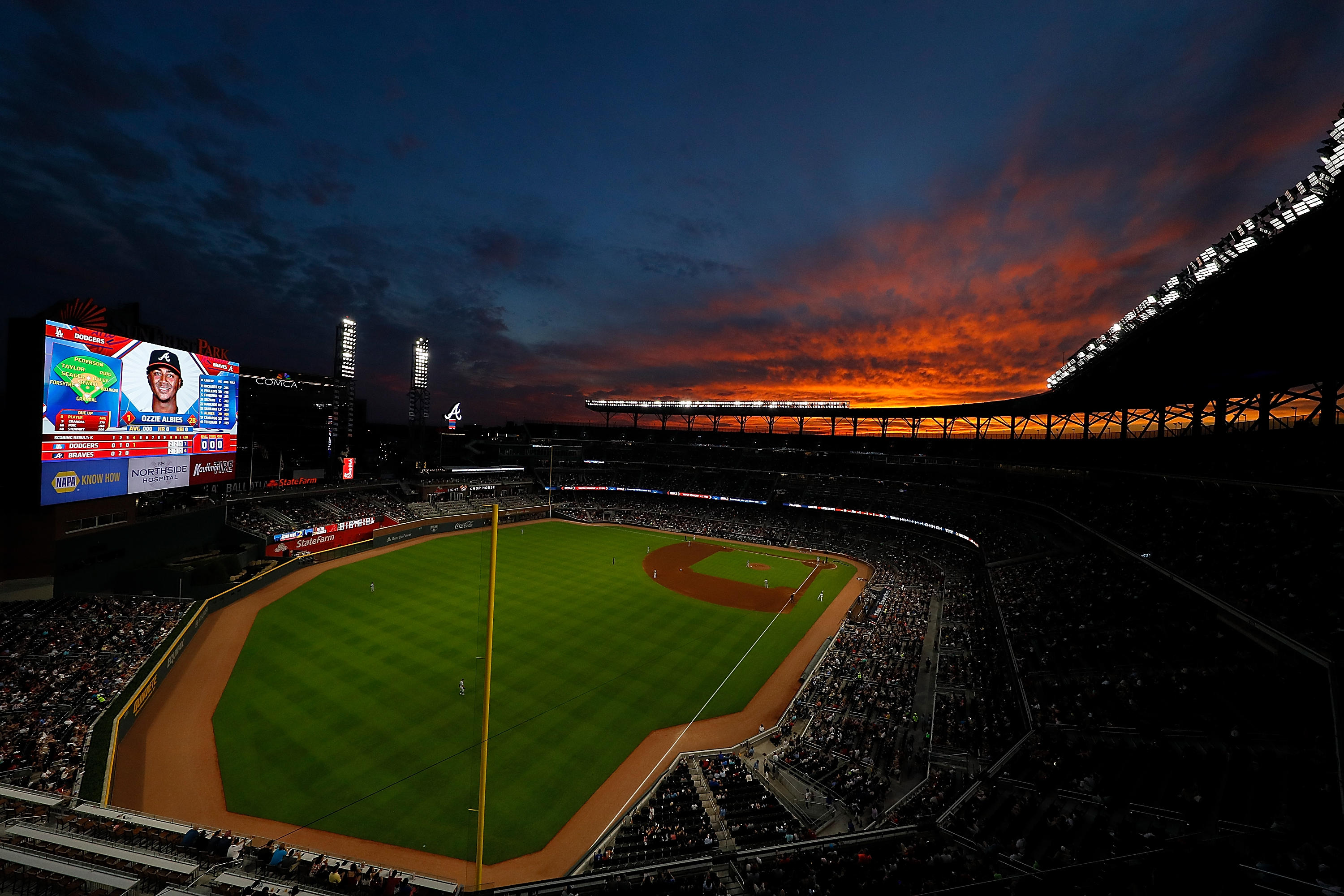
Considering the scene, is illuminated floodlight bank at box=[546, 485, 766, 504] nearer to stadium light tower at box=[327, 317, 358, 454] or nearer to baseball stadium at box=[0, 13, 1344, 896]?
baseball stadium at box=[0, 13, 1344, 896]

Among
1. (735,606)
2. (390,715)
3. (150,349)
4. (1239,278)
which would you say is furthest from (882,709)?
(150,349)

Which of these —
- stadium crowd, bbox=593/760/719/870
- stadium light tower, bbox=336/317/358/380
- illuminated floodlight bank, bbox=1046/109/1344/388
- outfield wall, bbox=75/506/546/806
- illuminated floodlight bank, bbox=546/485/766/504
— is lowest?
stadium crowd, bbox=593/760/719/870

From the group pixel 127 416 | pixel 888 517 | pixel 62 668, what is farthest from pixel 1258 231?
pixel 888 517

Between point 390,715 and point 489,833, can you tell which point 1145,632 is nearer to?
point 489,833

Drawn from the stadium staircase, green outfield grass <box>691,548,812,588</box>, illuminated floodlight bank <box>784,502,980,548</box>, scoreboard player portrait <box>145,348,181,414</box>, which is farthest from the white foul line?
scoreboard player portrait <box>145,348,181,414</box>

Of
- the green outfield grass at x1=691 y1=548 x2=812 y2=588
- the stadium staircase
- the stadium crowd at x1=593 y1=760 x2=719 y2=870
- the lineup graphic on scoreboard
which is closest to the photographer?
the stadium crowd at x1=593 y1=760 x2=719 y2=870

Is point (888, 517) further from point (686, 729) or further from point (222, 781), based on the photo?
point (222, 781)
